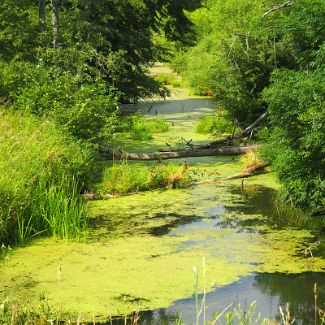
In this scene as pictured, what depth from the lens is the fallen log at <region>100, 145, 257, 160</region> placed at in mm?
14406

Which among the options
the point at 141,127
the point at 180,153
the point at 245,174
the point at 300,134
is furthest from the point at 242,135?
the point at 300,134

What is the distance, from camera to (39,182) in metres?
9.83

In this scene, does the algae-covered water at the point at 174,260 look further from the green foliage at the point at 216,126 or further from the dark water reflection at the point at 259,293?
the green foliage at the point at 216,126

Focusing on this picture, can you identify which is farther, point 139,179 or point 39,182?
point 139,179

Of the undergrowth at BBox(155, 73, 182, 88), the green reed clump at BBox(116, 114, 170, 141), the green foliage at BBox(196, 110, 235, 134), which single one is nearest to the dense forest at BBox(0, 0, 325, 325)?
the green reed clump at BBox(116, 114, 170, 141)

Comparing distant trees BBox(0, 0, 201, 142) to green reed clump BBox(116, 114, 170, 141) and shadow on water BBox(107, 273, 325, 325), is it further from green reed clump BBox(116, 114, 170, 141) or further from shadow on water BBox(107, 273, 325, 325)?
shadow on water BBox(107, 273, 325, 325)

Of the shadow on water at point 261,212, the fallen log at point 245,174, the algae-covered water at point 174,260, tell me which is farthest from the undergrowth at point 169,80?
the algae-covered water at point 174,260

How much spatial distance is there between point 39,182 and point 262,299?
3870mm

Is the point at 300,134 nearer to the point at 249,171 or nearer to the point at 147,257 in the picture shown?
the point at 147,257

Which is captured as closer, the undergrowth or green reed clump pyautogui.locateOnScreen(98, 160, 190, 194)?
green reed clump pyautogui.locateOnScreen(98, 160, 190, 194)

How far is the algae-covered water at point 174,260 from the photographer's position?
23.5ft

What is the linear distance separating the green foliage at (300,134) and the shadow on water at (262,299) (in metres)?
2.14

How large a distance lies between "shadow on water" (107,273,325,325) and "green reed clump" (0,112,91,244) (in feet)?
8.76

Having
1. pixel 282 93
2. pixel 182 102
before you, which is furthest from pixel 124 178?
pixel 182 102
